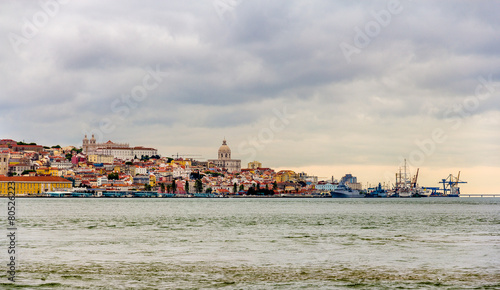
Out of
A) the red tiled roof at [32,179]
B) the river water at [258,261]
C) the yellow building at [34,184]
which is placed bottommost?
the river water at [258,261]

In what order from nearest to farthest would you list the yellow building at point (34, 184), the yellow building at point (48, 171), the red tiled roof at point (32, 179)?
the yellow building at point (34, 184) → the red tiled roof at point (32, 179) → the yellow building at point (48, 171)

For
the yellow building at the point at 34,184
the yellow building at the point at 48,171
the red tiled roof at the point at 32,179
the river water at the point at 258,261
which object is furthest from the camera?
the yellow building at the point at 48,171

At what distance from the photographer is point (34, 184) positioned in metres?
167

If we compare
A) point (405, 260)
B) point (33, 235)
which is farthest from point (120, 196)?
point (405, 260)

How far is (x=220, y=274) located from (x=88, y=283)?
→ 11.5 feet

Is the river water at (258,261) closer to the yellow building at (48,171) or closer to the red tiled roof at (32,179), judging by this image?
the red tiled roof at (32,179)

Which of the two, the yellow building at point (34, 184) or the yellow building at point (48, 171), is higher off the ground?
the yellow building at point (48, 171)

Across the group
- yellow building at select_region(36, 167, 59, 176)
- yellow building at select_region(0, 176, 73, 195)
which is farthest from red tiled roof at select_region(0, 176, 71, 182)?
yellow building at select_region(36, 167, 59, 176)

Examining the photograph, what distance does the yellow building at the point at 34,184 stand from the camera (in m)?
161

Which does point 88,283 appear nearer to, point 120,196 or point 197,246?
point 197,246

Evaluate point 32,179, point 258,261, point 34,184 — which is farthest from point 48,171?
point 258,261

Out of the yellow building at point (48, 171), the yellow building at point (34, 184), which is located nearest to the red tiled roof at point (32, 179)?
the yellow building at point (34, 184)

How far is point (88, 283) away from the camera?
16.3 meters

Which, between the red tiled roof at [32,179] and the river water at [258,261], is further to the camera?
the red tiled roof at [32,179]
